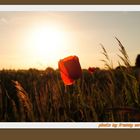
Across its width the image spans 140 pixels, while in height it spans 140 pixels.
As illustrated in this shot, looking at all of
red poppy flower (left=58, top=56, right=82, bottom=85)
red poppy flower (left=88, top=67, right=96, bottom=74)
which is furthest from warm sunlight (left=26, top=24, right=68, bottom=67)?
red poppy flower (left=88, top=67, right=96, bottom=74)

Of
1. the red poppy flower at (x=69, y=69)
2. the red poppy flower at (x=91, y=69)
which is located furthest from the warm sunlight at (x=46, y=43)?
the red poppy flower at (x=91, y=69)

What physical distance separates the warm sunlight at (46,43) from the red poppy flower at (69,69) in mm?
74

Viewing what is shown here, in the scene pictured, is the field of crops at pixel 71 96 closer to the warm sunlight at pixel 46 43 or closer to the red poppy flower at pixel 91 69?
the red poppy flower at pixel 91 69

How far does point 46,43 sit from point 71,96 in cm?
55

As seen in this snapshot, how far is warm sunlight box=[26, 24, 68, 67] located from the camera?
368 centimetres

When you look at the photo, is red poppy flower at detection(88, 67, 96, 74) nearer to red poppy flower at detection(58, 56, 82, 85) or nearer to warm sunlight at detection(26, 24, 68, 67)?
red poppy flower at detection(58, 56, 82, 85)

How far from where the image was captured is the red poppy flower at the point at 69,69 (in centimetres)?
366

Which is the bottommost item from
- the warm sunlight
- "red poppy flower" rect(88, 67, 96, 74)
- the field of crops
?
the field of crops

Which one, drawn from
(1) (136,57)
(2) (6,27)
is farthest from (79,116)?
(2) (6,27)

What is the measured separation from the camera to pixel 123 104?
3678 mm

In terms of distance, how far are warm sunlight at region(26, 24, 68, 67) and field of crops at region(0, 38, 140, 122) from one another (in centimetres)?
12

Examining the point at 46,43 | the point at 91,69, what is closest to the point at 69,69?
the point at 91,69
